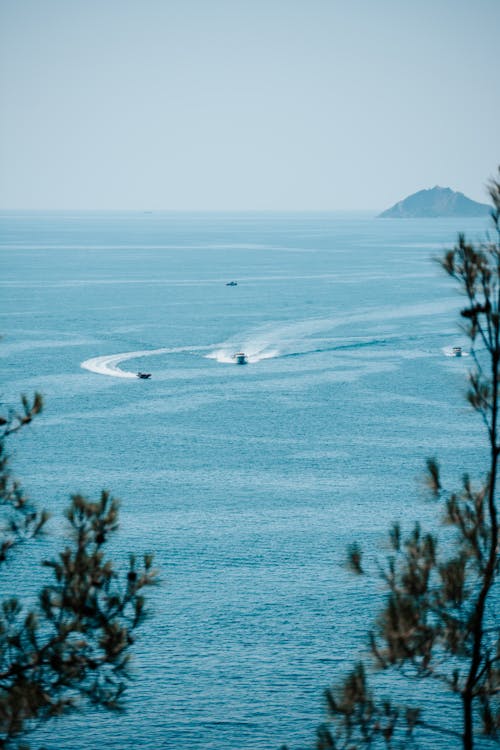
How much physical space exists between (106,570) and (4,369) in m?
75.8

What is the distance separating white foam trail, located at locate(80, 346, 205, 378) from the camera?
89250mm

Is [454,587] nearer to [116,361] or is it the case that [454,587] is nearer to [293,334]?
[116,361]

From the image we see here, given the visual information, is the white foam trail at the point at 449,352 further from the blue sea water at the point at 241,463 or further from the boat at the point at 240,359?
the boat at the point at 240,359

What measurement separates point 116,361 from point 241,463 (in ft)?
109

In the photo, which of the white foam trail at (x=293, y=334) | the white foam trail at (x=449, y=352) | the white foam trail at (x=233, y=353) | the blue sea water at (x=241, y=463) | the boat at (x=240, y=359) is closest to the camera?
the blue sea water at (x=241, y=463)

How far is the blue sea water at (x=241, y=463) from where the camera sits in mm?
36500

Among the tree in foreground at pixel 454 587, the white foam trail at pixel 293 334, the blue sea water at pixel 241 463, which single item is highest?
the tree in foreground at pixel 454 587

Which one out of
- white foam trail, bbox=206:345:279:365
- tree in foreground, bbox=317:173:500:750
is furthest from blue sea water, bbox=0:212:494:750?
tree in foreground, bbox=317:173:500:750

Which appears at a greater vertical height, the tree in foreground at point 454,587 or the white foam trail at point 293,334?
the tree in foreground at point 454,587

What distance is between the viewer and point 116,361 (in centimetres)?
9412

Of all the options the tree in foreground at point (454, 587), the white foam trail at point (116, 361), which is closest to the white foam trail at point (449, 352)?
the white foam trail at point (116, 361)

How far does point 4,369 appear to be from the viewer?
8850cm

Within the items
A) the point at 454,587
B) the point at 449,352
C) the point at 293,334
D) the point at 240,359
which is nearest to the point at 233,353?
the point at 240,359

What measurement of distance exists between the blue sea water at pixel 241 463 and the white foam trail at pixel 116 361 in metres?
0.37
